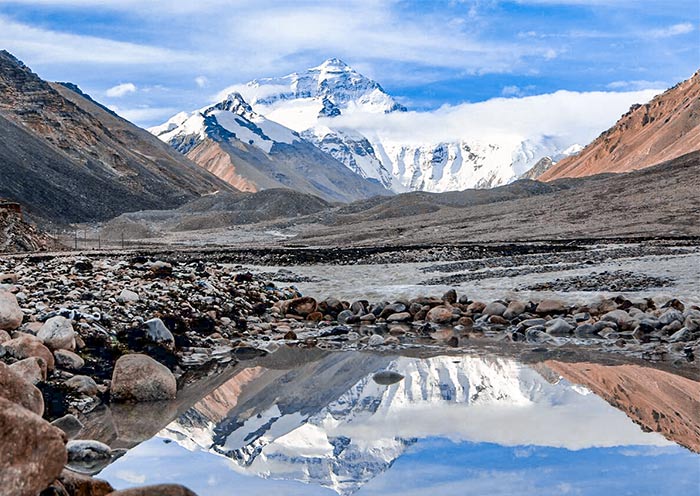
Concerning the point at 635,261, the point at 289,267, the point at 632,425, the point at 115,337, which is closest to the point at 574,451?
the point at 632,425

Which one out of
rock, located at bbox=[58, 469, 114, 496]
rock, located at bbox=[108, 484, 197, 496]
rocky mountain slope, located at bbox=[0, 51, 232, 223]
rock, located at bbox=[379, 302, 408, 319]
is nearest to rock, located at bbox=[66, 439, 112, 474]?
rock, located at bbox=[58, 469, 114, 496]

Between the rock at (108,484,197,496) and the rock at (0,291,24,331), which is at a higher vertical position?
the rock at (0,291,24,331)

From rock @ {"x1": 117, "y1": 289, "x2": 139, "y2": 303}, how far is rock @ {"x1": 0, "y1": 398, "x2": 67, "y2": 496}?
29.8 ft

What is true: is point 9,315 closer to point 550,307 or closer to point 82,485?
point 82,485

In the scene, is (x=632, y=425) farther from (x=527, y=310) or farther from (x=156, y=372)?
(x=527, y=310)

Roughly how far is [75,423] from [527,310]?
1190 cm

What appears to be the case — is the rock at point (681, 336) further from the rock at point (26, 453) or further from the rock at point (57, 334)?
the rock at point (26, 453)

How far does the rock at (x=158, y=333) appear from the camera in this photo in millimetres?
13133

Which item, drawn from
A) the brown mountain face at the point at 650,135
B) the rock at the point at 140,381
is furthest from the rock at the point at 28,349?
the brown mountain face at the point at 650,135

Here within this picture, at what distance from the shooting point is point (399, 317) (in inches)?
738

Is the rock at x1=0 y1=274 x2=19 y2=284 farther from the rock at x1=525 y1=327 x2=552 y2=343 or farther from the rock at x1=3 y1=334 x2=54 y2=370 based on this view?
the rock at x1=525 y1=327 x2=552 y2=343

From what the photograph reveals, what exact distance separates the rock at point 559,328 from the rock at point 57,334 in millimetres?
9578

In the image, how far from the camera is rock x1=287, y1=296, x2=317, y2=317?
19250 mm

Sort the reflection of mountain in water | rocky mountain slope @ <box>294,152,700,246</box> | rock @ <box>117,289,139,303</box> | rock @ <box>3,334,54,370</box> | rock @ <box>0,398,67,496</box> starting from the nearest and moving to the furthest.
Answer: rock @ <box>0,398,67,496</box>
the reflection of mountain in water
rock @ <box>3,334,54,370</box>
rock @ <box>117,289,139,303</box>
rocky mountain slope @ <box>294,152,700,246</box>
